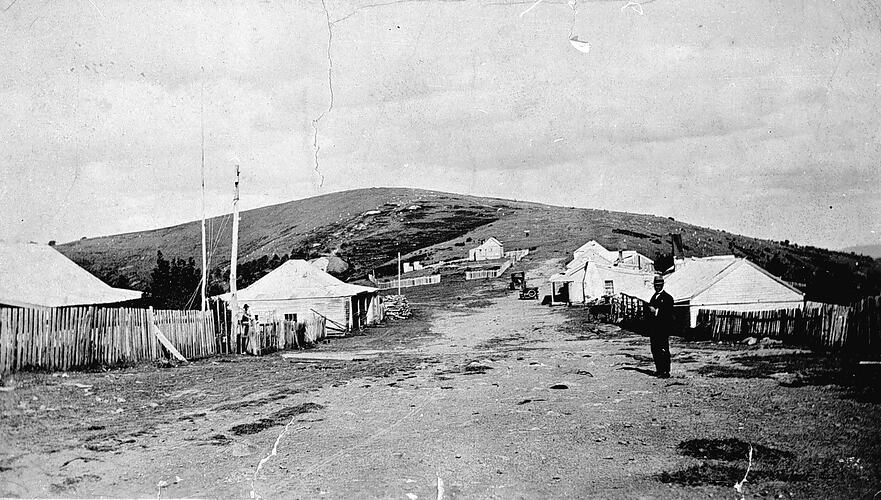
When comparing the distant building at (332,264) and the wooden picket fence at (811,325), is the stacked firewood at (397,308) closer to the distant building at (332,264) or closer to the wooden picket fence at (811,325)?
the distant building at (332,264)

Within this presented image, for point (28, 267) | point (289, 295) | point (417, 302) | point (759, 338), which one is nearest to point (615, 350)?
point (759, 338)

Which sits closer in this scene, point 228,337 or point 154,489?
point 154,489

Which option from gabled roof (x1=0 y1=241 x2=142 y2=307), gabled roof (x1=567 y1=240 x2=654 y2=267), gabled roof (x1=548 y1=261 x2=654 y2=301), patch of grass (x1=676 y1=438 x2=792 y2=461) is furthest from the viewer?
gabled roof (x1=567 y1=240 x2=654 y2=267)

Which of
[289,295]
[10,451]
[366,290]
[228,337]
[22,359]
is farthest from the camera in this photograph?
[366,290]

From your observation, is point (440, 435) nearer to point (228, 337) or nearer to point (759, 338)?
point (759, 338)

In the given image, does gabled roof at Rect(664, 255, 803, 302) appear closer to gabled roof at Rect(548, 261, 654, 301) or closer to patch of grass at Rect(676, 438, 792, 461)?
patch of grass at Rect(676, 438, 792, 461)

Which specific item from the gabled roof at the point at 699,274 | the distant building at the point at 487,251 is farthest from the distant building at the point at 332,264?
the gabled roof at the point at 699,274

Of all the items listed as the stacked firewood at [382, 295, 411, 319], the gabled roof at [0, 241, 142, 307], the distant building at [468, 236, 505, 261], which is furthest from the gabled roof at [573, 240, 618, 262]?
the gabled roof at [0, 241, 142, 307]
